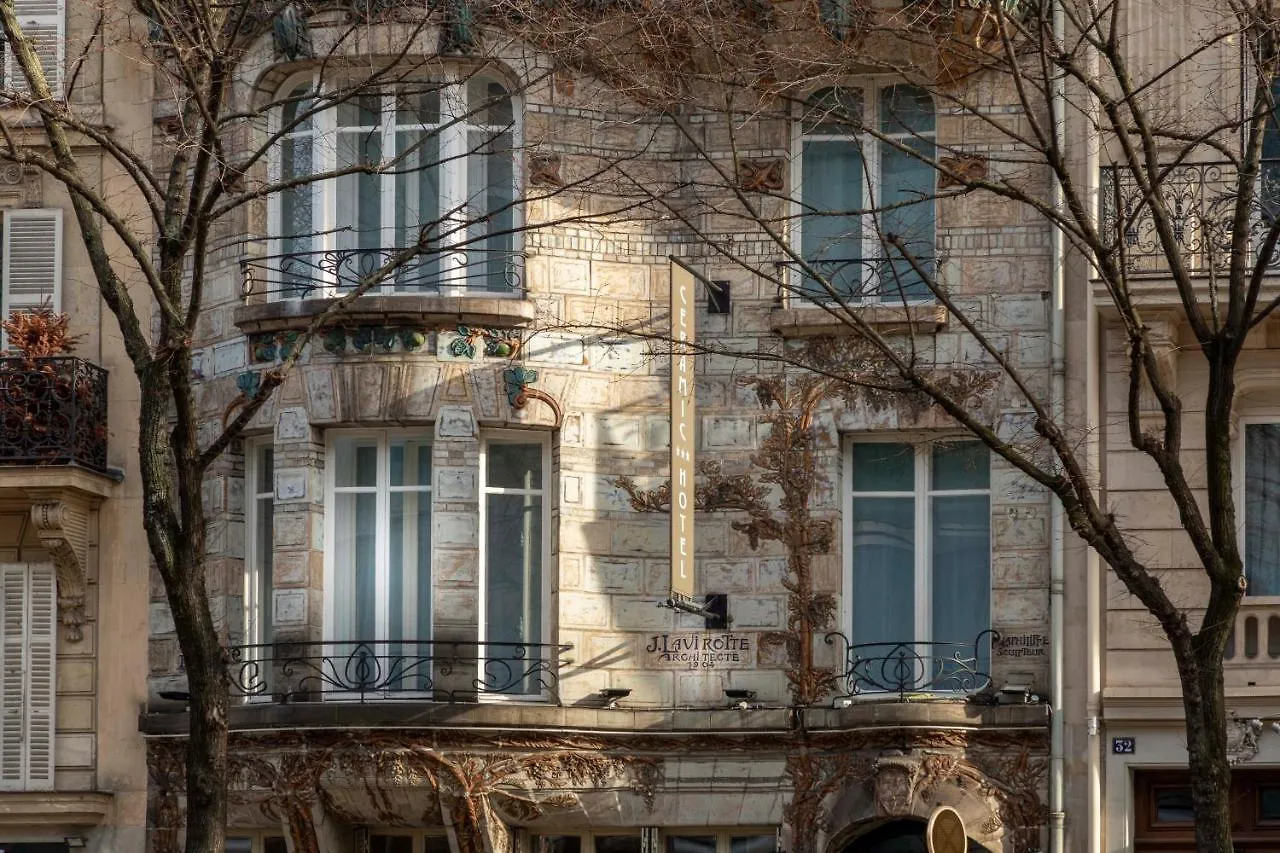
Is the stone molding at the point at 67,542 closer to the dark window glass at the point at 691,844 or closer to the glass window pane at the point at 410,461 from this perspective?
the glass window pane at the point at 410,461

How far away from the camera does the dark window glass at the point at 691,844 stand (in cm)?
2203

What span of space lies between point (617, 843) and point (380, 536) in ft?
10.4

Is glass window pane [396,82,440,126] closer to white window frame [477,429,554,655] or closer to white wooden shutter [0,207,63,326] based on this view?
white window frame [477,429,554,655]

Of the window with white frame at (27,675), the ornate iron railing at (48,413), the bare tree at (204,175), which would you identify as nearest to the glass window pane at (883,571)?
the bare tree at (204,175)

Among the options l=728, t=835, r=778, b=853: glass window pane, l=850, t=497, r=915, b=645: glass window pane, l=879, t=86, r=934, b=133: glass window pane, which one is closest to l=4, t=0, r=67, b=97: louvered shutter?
l=879, t=86, r=934, b=133: glass window pane

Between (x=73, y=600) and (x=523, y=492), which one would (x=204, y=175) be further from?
(x=73, y=600)

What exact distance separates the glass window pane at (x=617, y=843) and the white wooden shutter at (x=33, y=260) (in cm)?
653

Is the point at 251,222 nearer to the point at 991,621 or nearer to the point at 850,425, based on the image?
the point at 850,425

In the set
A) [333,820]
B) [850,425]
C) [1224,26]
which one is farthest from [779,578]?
[1224,26]

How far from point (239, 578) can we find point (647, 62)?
545cm

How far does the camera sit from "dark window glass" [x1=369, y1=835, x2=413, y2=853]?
22.4 meters

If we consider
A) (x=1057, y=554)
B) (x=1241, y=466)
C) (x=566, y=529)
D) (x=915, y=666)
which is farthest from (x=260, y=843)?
(x=1241, y=466)

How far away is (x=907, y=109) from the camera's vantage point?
22.7 metres

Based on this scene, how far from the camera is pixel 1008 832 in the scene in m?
21.2
